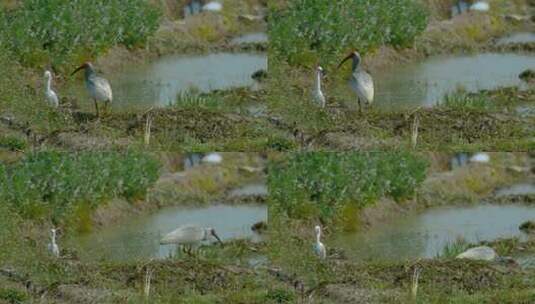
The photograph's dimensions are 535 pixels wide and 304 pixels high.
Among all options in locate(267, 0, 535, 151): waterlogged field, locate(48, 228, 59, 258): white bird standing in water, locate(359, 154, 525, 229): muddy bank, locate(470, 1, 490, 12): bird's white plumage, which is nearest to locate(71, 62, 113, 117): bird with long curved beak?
locate(48, 228, 59, 258): white bird standing in water

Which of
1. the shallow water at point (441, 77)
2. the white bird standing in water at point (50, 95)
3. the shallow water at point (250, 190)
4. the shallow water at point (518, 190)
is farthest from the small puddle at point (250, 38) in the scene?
the shallow water at point (518, 190)

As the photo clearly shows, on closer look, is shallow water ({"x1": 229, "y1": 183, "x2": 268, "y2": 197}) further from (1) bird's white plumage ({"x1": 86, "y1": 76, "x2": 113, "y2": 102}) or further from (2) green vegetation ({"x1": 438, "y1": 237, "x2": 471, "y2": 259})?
(2) green vegetation ({"x1": 438, "y1": 237, "x2": 471, "y2": 259})

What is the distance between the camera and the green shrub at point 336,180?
18406 mm

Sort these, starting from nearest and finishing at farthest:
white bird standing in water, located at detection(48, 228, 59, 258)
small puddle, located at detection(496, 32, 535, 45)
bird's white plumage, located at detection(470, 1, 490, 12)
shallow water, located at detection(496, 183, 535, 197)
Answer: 1. white bird standing in water, located at detection(48, 228, 59, 258)
2. shallow water, located at detection(496, 183, 535, 197)
3. small puddle, located at detection(496, 32, 535, 45)
4. bird's white plumage, located at detection(470, 1, 490, 12)

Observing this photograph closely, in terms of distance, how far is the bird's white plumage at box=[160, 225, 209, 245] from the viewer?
17.7 metres

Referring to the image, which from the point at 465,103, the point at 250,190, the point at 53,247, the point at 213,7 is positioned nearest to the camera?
the point at 53,247

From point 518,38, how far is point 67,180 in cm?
788

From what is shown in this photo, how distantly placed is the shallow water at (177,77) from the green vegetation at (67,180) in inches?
35.8

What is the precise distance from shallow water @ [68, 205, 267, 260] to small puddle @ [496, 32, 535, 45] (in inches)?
235

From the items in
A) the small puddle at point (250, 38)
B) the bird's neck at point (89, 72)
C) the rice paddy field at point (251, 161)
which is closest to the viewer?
the rice paddy field at point (251, 161)

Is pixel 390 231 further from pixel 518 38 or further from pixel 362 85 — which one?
pixel 518 38

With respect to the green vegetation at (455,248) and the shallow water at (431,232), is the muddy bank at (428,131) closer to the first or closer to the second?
the shallow water at (431,232)

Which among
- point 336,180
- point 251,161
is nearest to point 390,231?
point 336,180

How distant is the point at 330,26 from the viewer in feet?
66.4
